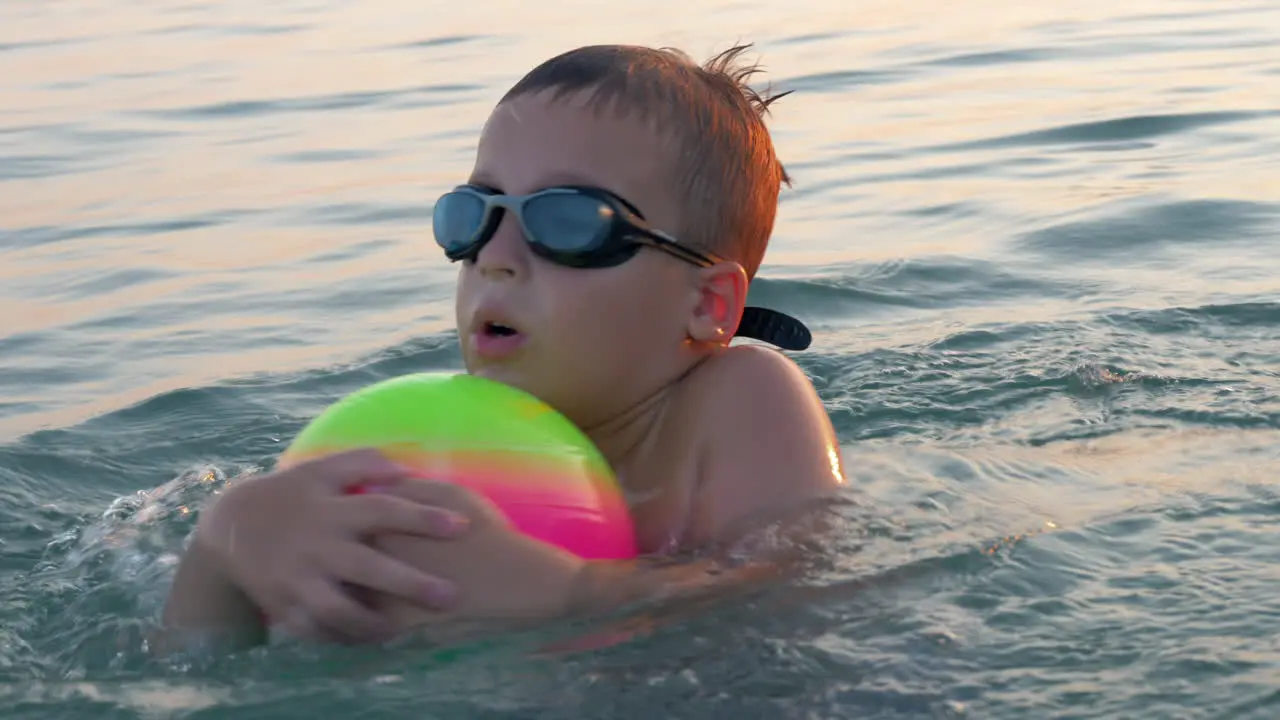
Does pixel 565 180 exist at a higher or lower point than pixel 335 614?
higher

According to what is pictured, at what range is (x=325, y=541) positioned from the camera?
10.5 feet

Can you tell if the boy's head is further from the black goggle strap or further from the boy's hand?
the boy's hand

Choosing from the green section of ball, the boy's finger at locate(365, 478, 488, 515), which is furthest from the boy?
the green section of ball

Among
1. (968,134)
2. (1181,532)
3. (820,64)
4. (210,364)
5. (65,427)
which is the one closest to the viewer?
(1181,532)

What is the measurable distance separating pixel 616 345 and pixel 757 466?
1.40ft

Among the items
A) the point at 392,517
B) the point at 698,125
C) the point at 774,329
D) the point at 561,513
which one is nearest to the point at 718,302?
the point at 774,329

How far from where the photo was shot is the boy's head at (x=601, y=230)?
381 cm

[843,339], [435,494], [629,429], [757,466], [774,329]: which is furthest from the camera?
[843,339]

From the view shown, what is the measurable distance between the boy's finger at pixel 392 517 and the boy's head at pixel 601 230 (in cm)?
64

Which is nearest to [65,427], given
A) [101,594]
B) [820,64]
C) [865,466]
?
[101,594]

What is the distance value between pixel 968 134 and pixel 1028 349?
466 cm

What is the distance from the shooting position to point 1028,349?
6023 millimetres

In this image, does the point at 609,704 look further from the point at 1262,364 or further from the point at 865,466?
the point at 1262,364

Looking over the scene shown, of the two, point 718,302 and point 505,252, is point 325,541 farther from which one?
point 718,302
